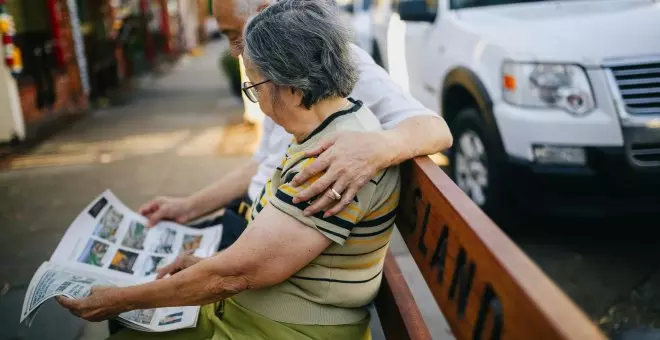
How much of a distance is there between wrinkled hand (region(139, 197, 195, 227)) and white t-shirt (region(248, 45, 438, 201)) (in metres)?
0.30

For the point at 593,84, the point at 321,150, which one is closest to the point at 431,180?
the point at 321,150

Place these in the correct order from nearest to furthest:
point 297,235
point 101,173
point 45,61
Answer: point 297,235 → point 101,173 → point 45,61

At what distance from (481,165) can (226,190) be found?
2.16 m

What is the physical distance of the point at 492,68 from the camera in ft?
12.1

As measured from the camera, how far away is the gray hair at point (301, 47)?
141 cm

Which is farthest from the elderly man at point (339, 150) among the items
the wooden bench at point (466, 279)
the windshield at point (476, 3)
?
the windshield at point (476, 3)

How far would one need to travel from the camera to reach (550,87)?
11.1 feet

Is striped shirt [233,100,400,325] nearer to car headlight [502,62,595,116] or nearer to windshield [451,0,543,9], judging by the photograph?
car headlight [502,62,595,116]

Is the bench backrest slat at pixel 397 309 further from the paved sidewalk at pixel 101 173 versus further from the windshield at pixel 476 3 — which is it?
the windshield at pixel 476 3

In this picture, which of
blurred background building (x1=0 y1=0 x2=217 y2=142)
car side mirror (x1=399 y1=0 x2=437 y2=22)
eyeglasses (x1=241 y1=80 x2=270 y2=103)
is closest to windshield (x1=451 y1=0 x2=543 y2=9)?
car side mirror (x1=399 y1=0 x2=437 y2=22)

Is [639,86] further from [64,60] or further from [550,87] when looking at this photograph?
[64,60]

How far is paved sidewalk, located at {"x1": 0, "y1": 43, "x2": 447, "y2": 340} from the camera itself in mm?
2998

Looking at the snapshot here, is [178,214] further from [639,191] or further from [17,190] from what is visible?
[17,190]

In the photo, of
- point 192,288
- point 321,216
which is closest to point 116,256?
point 192,288
